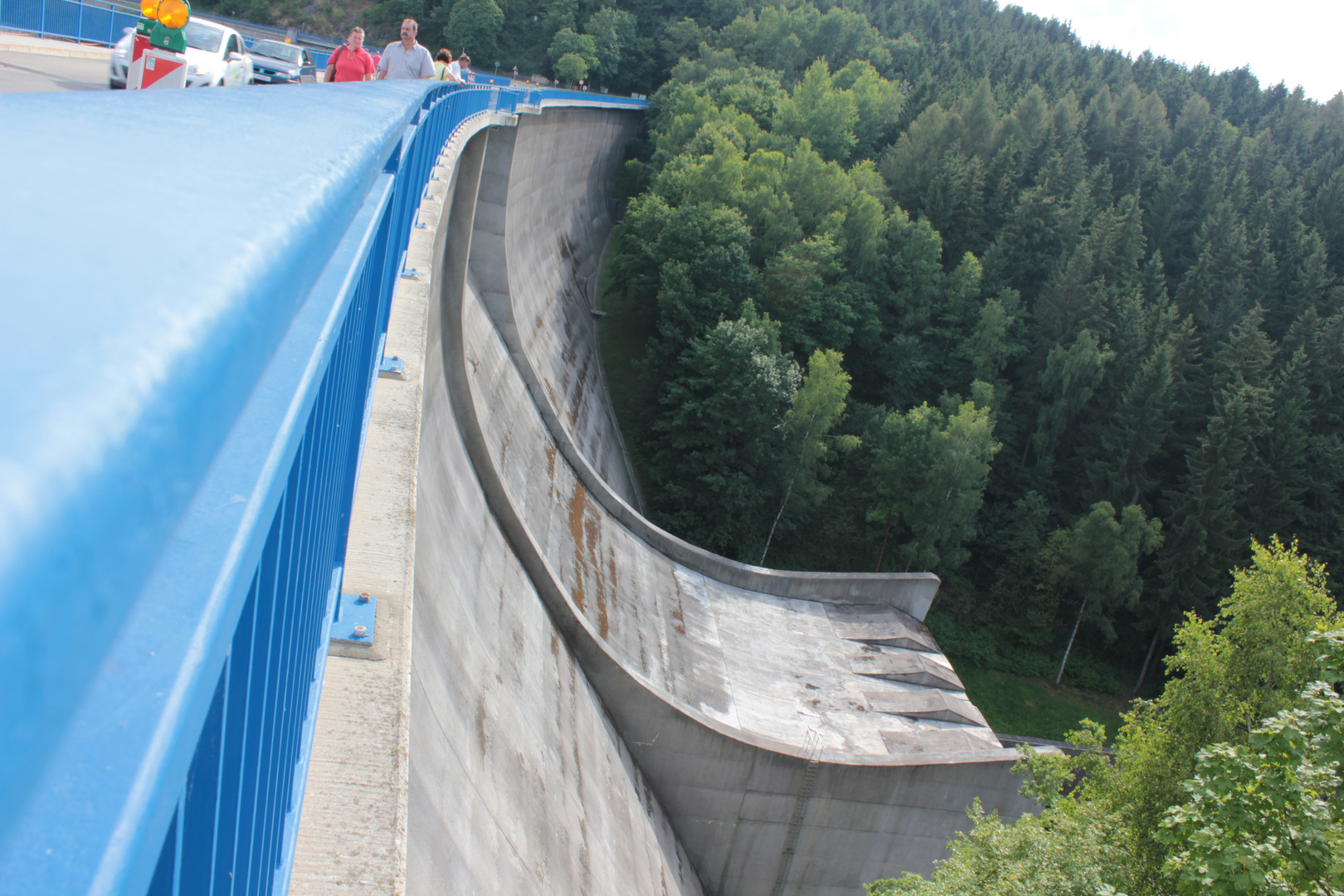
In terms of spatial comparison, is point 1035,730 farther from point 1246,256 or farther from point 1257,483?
point 1246,256

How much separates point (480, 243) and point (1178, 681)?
48.3ft

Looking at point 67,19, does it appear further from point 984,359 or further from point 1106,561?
point 984,359

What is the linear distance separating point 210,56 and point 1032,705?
29.5m

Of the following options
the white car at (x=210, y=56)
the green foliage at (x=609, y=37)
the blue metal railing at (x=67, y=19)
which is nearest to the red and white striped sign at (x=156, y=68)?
the white car at (x=210, y=56)

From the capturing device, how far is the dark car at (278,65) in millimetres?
19359

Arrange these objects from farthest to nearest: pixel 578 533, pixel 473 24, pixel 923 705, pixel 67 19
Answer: pixel 473 24 → pixel 923 705 → pixel 578 533 → pixel 67 19

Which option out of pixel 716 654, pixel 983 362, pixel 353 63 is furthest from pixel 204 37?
pixel 983 362

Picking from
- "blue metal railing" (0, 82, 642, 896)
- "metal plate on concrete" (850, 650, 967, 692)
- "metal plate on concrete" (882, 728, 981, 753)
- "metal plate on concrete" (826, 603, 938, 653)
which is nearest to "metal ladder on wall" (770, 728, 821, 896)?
"metal plate on concrete" (882, 728, 981, 753)

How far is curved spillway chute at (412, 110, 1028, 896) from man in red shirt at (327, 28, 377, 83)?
3313 millimetres

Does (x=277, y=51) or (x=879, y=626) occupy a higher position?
(x=277, y=51)

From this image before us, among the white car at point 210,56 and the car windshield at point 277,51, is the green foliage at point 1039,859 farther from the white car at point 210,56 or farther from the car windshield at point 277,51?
the car windshield at point 277,51

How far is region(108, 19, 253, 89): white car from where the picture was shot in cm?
1129

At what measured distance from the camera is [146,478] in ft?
2.13

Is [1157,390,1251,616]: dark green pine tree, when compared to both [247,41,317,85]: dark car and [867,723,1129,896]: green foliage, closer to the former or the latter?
[867,723,1129,896]: green foliage
